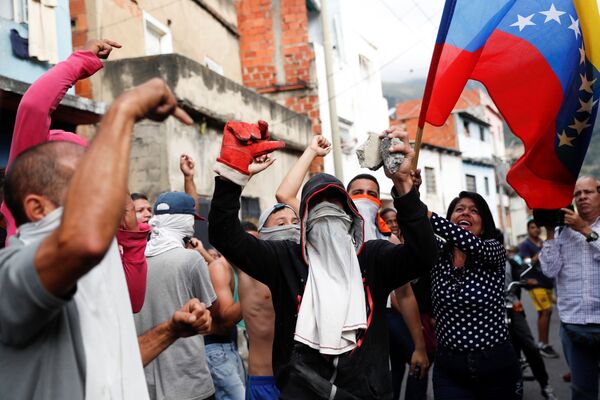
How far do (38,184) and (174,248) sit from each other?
108 inches

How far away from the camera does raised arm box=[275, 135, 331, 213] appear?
13.0ft

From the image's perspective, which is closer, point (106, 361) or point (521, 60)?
point (106, 361)

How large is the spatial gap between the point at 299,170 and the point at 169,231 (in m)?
1.15

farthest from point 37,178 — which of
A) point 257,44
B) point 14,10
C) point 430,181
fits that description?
point 430,181

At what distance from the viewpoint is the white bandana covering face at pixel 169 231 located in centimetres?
456

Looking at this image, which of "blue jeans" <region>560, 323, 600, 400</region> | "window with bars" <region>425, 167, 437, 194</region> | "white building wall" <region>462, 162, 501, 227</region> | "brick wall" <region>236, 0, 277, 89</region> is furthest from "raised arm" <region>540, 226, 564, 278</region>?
"white building wall" <region>462, 162, 501, 227</region>

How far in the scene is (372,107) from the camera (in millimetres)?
22406

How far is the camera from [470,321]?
454cm

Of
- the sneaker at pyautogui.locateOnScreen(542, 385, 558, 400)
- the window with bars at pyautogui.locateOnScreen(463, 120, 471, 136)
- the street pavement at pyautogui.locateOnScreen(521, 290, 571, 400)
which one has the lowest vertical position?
the street pavement at pyautogui.locateOnScreen(521, 290, 571, 400)

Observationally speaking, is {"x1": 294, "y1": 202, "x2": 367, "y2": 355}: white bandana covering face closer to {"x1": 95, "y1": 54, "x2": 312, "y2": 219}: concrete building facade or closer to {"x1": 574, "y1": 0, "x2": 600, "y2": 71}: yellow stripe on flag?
{"x1": 574, "y1": 0, "x2": 600, "y2": 71}: yellow stripe on flag

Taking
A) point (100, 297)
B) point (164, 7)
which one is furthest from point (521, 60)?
point (164, 7)

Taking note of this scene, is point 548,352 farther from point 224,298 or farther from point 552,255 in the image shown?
point 224,298

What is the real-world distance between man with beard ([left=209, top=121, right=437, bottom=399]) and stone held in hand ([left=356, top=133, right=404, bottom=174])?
34 mm

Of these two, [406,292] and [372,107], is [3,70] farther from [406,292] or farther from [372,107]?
[372,107]
